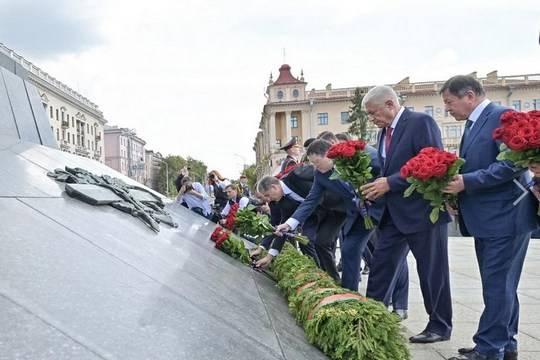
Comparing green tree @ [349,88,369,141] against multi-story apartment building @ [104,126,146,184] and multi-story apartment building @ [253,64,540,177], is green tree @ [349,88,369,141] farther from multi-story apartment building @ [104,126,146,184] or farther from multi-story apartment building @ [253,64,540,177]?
multi-story apartment building @ [104,126,146,184]

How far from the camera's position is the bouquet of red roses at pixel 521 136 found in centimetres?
225

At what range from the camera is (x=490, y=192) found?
2809 millimetres

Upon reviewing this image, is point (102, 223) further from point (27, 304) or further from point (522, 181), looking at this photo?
point (522, 181)

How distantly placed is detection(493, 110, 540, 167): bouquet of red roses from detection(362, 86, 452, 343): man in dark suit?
88cm

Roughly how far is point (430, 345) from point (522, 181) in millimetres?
1247

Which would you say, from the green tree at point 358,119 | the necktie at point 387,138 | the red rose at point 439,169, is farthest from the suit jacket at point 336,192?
the green tree at point 358,119

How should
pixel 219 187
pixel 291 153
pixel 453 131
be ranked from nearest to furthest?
pixel 291 153 → pixel 219 187 → pixel 453 131

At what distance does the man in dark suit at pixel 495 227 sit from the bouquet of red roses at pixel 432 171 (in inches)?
2.6

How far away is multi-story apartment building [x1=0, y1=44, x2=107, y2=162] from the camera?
174ft

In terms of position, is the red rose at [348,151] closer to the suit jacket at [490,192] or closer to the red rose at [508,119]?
the suit jacket at [490,192]

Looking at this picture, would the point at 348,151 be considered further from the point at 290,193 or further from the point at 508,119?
the point at 290,193

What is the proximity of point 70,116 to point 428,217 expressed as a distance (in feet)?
215

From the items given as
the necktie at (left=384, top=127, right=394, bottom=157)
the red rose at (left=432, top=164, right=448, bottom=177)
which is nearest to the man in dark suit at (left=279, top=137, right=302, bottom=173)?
the necktie at (left=384, top=127, right=394, bottom=157)

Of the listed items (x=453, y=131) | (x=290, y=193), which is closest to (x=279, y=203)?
(x=290, y=193)
